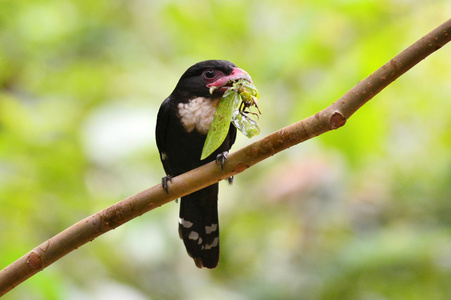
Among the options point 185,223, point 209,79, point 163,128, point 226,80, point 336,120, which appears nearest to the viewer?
point 336,120

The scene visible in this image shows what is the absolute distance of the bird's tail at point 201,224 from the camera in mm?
2947

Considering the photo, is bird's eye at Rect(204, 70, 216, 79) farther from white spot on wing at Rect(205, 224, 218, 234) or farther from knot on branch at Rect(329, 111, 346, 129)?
knot on branch at Rect(329, 111, 346, 129)

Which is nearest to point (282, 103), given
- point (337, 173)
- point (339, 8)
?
point (337, 173)

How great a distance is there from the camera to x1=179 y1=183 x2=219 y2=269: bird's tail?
9.67 feet

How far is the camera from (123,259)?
163 inches

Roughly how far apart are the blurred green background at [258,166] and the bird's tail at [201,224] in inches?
12.1

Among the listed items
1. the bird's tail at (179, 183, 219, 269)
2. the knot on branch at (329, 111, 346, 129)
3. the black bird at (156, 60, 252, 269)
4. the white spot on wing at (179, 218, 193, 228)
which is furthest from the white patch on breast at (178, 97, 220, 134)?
the knot on branch at (329, 111, 346, 129)

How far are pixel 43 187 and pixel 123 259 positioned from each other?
3.71 feet

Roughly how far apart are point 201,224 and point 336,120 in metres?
1.54

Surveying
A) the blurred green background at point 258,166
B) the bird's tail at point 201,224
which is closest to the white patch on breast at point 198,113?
the blurred green background at point 258,166

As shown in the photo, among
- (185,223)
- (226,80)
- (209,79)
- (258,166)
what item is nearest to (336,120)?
(226,80)

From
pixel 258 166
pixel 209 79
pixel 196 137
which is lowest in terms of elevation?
pixel 196 137

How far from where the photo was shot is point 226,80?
2.62 metres

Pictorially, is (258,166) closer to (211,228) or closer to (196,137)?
(211,228)
